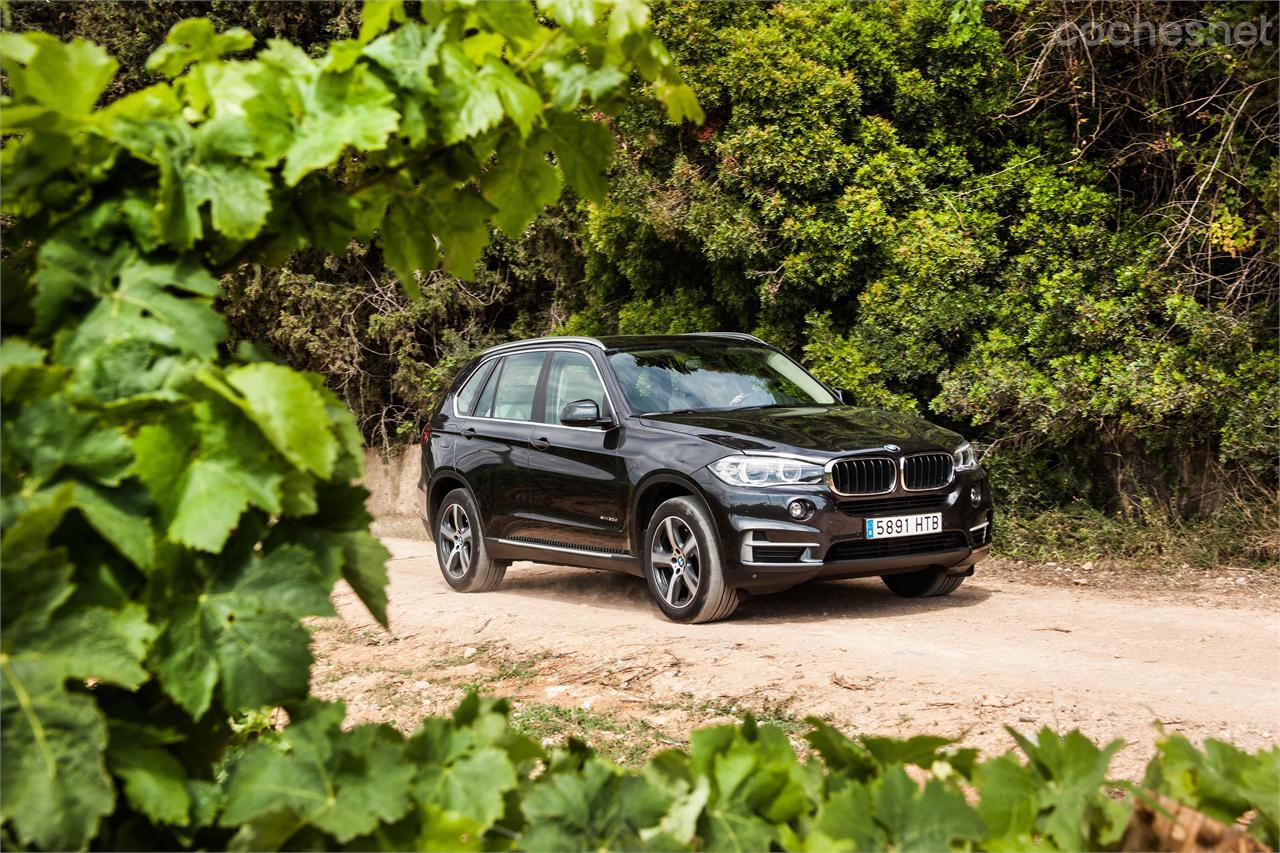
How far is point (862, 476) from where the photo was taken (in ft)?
26.2

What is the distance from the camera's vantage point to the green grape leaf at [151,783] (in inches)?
58.6

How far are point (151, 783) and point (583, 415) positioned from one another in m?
7.13

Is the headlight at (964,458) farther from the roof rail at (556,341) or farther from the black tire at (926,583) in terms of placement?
the roof rail at (556,341)

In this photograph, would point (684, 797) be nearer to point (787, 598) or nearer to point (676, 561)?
point (676, 561)

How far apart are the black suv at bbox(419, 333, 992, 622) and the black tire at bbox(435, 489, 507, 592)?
0.05 ft

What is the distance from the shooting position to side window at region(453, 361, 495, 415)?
10.4m

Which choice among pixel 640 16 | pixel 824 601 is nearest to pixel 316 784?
pixel 640 16

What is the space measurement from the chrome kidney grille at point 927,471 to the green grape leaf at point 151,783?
6.97 m

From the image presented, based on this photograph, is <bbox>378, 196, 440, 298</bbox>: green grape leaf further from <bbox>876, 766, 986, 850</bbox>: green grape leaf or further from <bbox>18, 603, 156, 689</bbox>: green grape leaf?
<bbox>876, 766, 986, 850</bbox>: green grape leaf

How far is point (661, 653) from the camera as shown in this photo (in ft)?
22.7

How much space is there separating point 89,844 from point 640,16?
1.30m

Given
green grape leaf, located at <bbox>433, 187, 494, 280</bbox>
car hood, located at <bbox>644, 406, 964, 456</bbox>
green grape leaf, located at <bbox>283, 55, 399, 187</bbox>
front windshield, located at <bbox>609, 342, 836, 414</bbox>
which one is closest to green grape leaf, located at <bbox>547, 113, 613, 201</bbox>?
green grape leaf, located at <bbox>433, 187, 494, 280</bbox>

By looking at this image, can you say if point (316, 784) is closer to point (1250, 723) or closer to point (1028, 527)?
point (1250, 723)

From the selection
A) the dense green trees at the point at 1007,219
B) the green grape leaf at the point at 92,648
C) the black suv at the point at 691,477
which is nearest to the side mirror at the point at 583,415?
the black suv at the point at 691,477
